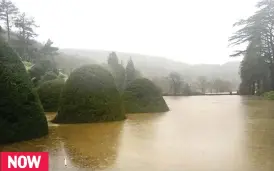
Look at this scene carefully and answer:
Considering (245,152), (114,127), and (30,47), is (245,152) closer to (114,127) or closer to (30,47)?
(114,127)

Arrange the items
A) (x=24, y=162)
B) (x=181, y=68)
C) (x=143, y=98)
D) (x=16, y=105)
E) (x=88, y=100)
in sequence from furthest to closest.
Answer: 1. (x=181, y=68)
2. (x=143, y=98)
3. (x=88, y=100)
4. (x=16, y=105)
5. (x=24, y=162)

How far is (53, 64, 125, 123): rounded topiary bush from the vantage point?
10805 mm

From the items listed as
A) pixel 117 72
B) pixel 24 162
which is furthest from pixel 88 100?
pixel 117 72

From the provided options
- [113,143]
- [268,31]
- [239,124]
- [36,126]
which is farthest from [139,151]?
[268,31]

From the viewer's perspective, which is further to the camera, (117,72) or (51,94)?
(117,72)

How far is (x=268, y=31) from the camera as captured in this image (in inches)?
1122

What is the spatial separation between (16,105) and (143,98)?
27.7 feet

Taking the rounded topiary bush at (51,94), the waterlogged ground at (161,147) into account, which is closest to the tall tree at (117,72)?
the rounded topiary bush at (51,94)

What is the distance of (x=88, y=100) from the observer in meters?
10.9

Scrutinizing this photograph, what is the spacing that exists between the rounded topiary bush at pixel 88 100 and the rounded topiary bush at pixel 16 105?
2.80 metres

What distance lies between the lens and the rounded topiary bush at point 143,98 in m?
14.7

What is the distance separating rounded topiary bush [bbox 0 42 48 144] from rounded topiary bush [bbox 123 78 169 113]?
23.4 ft

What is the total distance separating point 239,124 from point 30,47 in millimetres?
39665

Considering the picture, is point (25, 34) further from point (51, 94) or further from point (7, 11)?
point (51, 94)
